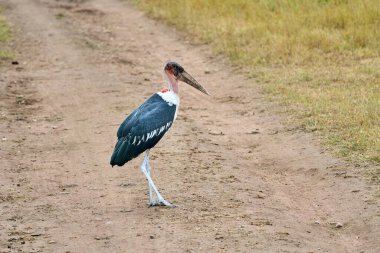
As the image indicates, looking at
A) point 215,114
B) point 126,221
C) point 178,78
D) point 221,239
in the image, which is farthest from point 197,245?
point 215,114

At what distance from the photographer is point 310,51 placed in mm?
13359

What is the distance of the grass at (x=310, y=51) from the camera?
9688 millimetres

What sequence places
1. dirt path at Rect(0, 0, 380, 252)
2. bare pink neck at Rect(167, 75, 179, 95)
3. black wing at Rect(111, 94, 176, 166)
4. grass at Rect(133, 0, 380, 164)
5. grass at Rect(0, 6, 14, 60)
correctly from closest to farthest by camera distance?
1. dirt path at Rect(0, 0, 380, 252)
2. black wing at Rect(111, 94, 176, 166)
3. bare pink neck at Rect(167, 75, 179, 95)
4. grass at Rect(133, 0, 380, 164)
5. grass at Rect(0, 6, 14, 60)

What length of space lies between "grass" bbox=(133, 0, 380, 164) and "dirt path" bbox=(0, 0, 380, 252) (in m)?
0.31

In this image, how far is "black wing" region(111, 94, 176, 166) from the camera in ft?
24.0

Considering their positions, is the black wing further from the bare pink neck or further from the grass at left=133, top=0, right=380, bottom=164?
the grass at left=133, top=0, right=380, bottom=164

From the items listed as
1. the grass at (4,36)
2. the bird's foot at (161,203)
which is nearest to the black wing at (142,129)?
the bird's foot at (161,203)

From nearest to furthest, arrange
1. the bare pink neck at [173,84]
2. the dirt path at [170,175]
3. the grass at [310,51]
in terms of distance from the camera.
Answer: the dirt path at [170,175], the bare pink neck at [173,84], the grass at [310,51]

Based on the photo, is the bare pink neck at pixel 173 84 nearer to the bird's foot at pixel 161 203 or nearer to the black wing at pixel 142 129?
the black wing at pixel 142 129

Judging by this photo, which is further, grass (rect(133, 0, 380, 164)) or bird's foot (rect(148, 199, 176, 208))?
grass (rect(133, 0, 380, 164))

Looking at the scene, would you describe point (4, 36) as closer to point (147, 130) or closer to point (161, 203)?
point (147, 130)

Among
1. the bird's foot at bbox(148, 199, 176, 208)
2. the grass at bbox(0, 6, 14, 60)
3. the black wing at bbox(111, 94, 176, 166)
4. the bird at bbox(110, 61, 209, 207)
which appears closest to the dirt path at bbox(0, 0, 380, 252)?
the bird's foot at bbox(148, 199, 176, 208)

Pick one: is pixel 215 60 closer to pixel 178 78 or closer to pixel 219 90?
pixel 219 90

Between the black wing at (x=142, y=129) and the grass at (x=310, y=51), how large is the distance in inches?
76.1
